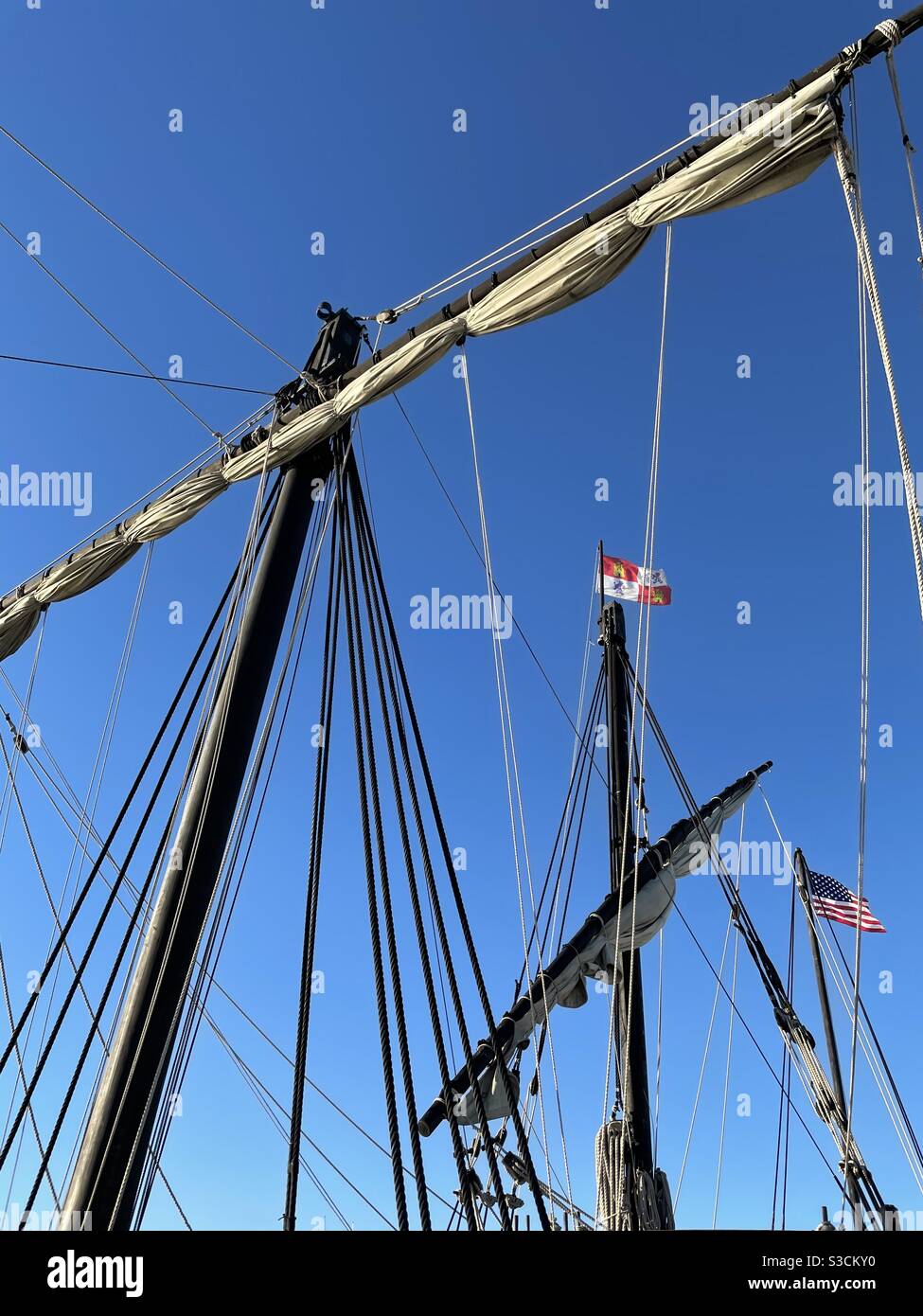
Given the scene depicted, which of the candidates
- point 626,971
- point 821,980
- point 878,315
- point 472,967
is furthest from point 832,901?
point 878,315

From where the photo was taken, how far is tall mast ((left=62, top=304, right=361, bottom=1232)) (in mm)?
6305

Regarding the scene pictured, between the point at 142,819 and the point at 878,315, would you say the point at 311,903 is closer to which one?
the point at 142,819

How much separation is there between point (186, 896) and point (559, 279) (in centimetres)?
608

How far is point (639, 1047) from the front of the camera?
51.4ft

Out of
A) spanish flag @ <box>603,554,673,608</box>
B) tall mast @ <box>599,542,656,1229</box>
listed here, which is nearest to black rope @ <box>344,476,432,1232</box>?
tall mast @ <box>599,542,656,1229</box>

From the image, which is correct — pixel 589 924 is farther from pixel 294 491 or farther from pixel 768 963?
pixel 294 491

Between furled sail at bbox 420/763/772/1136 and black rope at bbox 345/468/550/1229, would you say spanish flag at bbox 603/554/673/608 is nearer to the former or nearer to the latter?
furled sail at bbox 420/763/772/1136

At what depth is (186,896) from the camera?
732 centimetres

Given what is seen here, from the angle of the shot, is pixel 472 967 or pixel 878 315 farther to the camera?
pixel 472 967

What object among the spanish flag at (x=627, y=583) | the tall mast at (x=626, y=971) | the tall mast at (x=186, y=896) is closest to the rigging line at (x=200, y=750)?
the tall mast at (x=186, y=896)

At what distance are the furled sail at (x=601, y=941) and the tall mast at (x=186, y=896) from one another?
7456mm

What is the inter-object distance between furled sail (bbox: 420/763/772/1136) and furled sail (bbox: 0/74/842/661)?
26.9 ft

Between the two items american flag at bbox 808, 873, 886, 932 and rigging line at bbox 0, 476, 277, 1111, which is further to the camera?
american flag at bbox 808, 873, 886, 932
